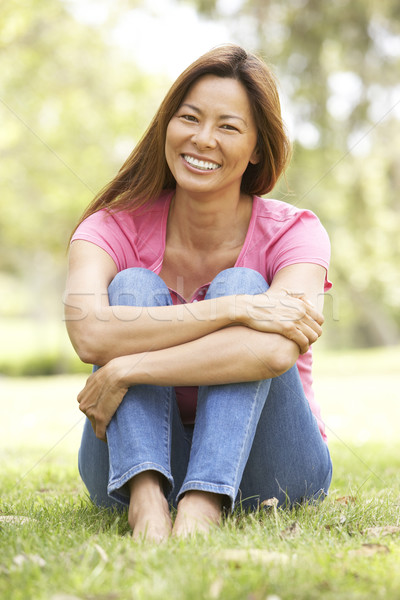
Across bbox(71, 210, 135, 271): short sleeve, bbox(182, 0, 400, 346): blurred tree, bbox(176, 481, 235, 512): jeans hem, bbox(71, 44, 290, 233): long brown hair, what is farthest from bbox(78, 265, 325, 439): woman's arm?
bbox(182, 0, 400, 346): blurred tree

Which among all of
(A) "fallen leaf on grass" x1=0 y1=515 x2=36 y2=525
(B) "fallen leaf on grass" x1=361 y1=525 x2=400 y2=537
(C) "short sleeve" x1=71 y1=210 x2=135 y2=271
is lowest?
(A) "fallen leaf on grass" x1=0 y1=515 x2=36 y2=525

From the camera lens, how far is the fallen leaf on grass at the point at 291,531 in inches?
75.1

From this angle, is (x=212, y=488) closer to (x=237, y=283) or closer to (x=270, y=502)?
(x=270, y=502)

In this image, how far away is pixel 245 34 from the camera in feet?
34.6

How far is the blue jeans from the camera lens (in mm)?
2016

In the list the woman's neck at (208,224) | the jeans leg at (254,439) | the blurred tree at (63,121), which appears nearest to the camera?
the jeans leg at (254,439)

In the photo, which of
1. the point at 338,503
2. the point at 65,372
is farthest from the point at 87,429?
the point at 65,372

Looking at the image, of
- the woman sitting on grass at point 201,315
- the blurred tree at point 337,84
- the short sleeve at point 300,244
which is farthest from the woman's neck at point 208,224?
the blurred tree at point 337,84

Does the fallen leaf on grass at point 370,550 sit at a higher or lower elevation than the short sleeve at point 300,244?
lower

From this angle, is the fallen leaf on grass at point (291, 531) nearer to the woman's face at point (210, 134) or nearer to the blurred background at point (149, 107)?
the woman's face at point (210, 134)

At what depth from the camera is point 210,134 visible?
8.38 ft

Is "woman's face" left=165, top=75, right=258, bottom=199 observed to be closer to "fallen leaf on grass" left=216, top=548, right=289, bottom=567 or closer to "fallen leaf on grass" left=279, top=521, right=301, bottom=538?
"fallen leaf on grass" left=279, top=521, right=301, bottom=538

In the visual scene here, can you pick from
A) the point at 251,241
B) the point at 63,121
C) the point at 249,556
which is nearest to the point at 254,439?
the point at 249,556

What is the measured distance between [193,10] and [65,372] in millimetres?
11615
